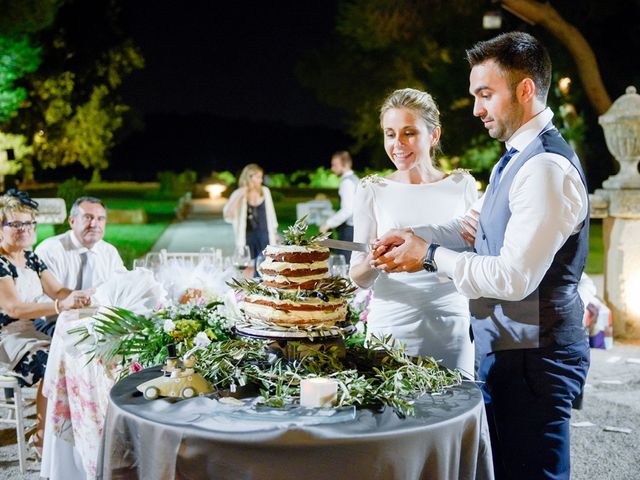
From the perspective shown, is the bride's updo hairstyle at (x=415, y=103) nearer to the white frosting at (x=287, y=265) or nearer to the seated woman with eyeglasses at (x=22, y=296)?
the white frosting at (x=287, y=265)

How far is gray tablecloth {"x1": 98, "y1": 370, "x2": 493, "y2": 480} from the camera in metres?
2.36

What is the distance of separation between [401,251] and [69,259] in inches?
156

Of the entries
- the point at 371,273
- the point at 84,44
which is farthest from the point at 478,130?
the point at 371,273

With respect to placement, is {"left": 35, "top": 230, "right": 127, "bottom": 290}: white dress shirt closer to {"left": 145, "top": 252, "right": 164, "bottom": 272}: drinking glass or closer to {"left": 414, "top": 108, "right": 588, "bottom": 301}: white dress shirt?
{"left": 145, "top": 252, "right": 164, "bottom": 272}: drinking glass

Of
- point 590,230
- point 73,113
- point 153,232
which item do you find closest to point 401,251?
point 153,232

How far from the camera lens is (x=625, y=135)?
29.6ft

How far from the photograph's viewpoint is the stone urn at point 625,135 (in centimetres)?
892

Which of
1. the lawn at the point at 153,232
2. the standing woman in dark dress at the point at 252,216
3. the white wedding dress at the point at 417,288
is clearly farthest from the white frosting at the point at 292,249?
the lawn at the point at 153,232

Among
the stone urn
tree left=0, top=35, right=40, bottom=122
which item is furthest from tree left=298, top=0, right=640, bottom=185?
tree left=0, top=35, right=40, bottom=122

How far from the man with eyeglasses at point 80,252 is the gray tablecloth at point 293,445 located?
3645 mm

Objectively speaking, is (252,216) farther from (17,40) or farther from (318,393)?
(17,40)

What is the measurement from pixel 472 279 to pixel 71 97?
98.7 ft

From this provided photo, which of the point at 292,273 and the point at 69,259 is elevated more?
the point at 292,273

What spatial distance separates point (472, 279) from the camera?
2760mm
